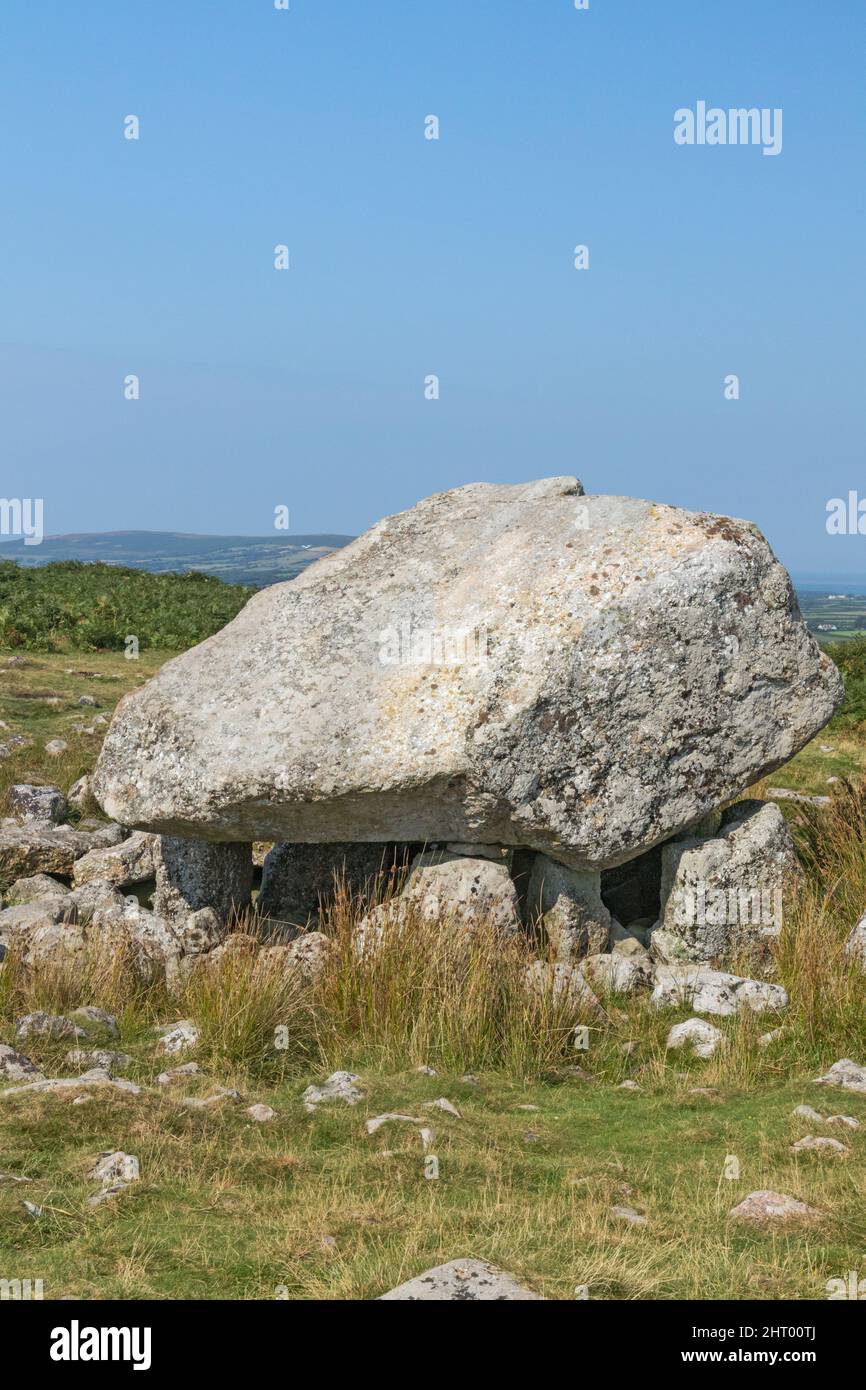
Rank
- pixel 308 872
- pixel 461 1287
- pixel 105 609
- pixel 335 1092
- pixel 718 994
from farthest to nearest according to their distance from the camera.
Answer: pixel 105 609
pixel 308 872
pixel 718 994
pixel 335 1092
pixel 461 1287

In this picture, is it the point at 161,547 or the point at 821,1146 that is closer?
the point at 821,1146

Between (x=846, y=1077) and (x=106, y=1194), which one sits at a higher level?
(x=106, y=1194)

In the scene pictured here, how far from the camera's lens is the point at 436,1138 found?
6984 millimetres

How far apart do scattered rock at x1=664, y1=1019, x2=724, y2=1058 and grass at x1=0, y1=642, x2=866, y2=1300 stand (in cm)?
10

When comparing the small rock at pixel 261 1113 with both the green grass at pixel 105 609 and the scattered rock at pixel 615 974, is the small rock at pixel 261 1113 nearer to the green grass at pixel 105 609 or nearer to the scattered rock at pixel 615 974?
Result: the scattered rock at pixel 615 974

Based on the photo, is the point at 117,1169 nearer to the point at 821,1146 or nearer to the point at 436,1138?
the point at 436,1138

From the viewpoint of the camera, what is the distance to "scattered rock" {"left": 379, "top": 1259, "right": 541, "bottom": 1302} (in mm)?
4855

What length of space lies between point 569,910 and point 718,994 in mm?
1458

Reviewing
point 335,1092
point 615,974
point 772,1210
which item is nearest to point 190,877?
point 615,974

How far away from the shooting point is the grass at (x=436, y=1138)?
5441 millimetres

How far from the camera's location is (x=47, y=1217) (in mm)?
5879

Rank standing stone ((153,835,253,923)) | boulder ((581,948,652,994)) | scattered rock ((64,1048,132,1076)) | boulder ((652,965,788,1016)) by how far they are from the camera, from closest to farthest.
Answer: scattered rock ((64,1048,132,1076)) → boulder ((652,965,788,1016)) → boulder ((581,948,652,994)) → standing stone ((153,835,253,923))

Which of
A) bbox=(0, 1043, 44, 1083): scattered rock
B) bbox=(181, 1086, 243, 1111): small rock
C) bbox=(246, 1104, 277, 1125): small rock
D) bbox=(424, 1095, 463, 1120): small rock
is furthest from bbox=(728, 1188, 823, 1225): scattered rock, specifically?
bbox=(0, 1043, 44, 1083): scattered rock

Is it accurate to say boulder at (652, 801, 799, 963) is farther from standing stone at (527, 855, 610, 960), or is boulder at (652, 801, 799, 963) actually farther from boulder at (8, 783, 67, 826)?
boulder at (8, 783, 67, 826)
